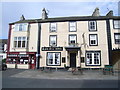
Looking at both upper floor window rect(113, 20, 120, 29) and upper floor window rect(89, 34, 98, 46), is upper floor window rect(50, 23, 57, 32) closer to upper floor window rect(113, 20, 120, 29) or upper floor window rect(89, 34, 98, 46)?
upper floor window rect(89, 34, 98, 46)

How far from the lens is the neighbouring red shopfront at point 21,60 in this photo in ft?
65.6

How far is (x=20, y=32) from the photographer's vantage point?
68.3 ft

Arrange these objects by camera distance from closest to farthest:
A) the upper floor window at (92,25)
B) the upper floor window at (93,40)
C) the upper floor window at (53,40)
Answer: the upper floor window at (93,40), the upper floor window at (92,25), the upper floor window at (53,40)

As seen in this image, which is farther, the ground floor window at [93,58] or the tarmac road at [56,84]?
the ground floor window at [93,58]

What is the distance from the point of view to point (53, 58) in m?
19.5

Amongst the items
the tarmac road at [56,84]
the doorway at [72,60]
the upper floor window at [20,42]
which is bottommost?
the tarmac road at [56,84]

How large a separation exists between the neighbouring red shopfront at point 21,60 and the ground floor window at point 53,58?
266cm

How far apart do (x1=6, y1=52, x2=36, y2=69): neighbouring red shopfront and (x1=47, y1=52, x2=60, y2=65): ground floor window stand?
8.72 feet

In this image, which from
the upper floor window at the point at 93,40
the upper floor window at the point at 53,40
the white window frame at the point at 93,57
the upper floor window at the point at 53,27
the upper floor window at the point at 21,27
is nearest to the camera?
the white window frame at the point at 93,57

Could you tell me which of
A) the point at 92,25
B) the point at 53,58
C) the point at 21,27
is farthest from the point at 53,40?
the point at 92,25

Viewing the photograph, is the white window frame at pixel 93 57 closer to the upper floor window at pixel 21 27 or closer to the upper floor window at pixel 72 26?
the upper floor window at pixel 72 26

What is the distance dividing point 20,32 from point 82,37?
36.3 ft

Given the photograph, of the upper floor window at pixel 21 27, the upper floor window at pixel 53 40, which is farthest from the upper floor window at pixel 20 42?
the upper floor window at pixel 53 40

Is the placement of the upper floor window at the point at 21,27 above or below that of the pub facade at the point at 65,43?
above
